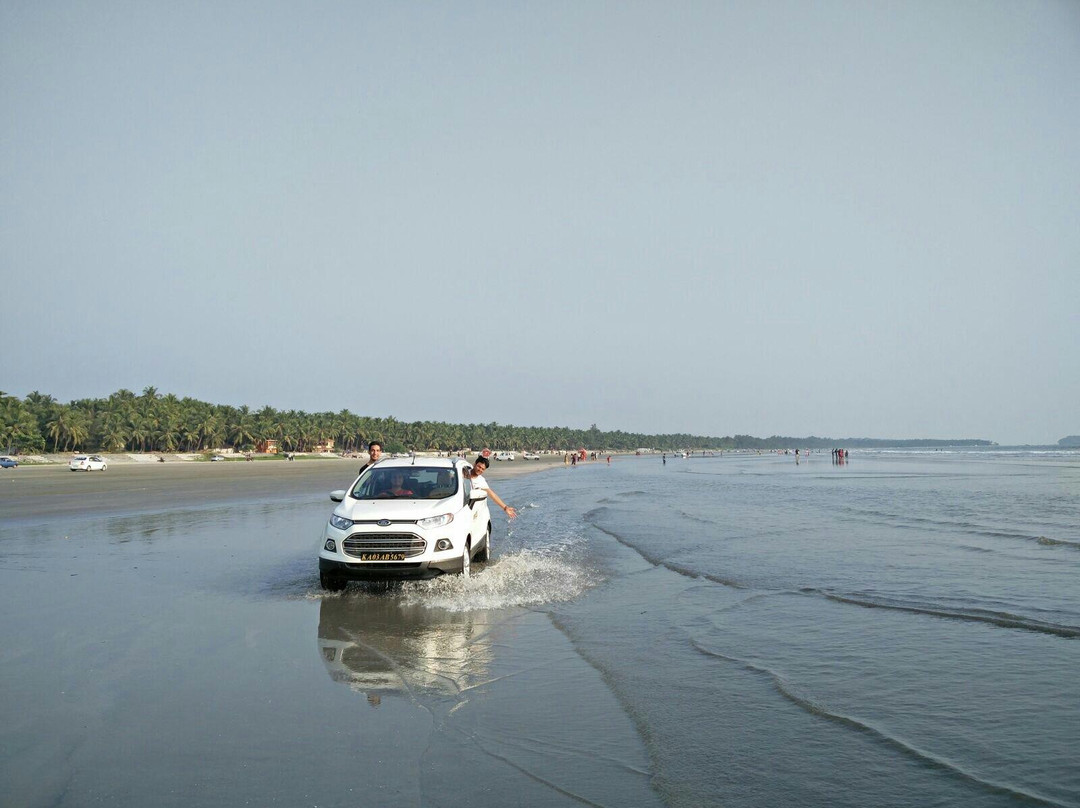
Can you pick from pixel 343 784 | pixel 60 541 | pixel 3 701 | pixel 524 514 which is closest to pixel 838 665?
pixel 343 784

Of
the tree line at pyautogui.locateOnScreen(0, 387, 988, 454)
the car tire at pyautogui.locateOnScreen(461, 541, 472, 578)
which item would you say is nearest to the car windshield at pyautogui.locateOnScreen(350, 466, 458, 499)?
the car tire at pyautogui.locateOnScreen(461, 541, 472, 578)

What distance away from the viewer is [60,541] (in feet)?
51.0

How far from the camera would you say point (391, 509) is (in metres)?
10.7

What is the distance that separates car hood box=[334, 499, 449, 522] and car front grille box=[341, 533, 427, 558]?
0.73ft

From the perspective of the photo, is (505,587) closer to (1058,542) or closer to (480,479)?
(480,479)

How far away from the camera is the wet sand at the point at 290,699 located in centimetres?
439

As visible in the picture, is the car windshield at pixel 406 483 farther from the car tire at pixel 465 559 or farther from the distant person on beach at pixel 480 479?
the car tire at pixel 465 559

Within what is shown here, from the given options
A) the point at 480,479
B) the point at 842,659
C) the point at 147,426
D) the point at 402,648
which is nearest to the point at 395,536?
the point at 402,648

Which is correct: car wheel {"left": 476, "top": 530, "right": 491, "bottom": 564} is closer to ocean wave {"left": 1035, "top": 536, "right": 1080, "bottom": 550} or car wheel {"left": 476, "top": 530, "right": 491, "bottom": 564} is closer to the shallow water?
the shallow water

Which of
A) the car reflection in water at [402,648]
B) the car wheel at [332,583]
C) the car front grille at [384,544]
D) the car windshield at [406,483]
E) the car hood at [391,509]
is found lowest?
the car reflection in water at [402,648]

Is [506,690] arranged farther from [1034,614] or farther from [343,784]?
[1034,614]

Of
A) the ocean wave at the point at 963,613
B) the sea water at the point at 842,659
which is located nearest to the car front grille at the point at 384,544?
the sea water at the point at 842,659

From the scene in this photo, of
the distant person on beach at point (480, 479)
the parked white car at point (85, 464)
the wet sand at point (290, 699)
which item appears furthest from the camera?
the parked white car at point (85, 464)

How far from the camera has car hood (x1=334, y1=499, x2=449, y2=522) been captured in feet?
34.1
